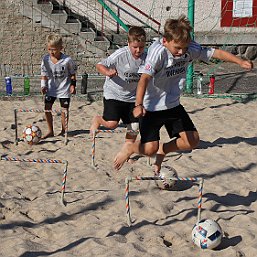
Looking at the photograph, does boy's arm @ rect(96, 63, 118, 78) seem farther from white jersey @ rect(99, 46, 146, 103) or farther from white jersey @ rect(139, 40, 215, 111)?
white jersey @ rect(139, 40, 215, 111)

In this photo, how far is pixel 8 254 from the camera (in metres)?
4.36

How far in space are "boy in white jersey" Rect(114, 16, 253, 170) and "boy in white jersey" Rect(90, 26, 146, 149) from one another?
0.93 metres

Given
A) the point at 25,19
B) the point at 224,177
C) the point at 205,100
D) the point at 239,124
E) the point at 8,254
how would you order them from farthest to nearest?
the point at 25,19 → the point at 205,100 → the point at 239,124 → the point at 224,177 → the point at 8,254

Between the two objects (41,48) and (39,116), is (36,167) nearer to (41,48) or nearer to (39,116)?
(39,116)

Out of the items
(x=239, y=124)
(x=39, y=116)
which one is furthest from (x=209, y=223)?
(x=39, y=116)

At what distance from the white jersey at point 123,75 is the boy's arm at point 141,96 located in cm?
147

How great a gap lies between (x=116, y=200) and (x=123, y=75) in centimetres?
170

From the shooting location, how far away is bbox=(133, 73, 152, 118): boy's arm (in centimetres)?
501

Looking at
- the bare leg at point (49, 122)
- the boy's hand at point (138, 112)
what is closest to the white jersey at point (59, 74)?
the bare leg at point (49, 122)

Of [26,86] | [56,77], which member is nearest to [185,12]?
[26,86]

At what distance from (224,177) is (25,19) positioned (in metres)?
10.6

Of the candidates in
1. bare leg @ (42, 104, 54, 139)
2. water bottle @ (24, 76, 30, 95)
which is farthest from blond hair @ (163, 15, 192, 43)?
water bottle @ (24, 76, 30, 95)

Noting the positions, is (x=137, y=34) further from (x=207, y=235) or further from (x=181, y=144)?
(x=207, y=235)

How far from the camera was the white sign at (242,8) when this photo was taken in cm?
1852
